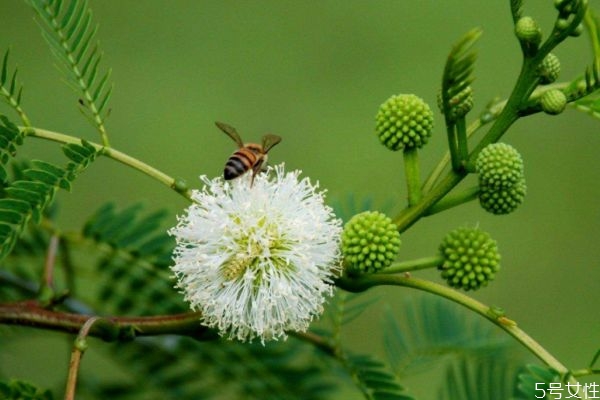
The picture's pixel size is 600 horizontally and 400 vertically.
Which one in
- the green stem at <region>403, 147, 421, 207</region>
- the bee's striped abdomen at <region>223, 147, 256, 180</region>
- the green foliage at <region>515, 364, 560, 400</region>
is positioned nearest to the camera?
the green foliage at <region>515, 364, 560, 400</region>

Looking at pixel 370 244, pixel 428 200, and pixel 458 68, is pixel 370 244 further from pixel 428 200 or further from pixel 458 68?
pixel 458 68

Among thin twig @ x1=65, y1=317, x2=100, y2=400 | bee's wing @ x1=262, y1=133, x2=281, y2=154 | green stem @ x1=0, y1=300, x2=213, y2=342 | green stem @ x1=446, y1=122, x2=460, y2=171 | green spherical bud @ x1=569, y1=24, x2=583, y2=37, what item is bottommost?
thin twig @ x1=65, y1=317, x2=100, y2=400

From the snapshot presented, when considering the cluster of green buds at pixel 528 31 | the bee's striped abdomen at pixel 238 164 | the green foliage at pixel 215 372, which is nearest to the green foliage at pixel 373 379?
the green foliage at pixel 215 372

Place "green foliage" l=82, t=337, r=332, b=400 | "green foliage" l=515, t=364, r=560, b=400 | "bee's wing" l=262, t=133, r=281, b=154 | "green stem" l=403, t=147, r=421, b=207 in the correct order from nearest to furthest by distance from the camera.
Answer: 1. "green foliage" l=515, t=364, r=560, b=400
2. "green stem" l=403, t=147, r=421, b=207
3. "bee's wing" l=262, t=133, r=281, b=154
4. "green foliage" l=82, t=337, r=332, b=400

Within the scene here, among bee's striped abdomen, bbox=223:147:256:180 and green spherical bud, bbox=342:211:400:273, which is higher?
bee's striped abdomen, bbox=223:147:256:180

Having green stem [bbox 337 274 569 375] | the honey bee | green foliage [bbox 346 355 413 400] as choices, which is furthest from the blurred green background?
green stem [bbox 337 274 569 375]

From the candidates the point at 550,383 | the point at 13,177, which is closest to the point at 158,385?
the point at 13,177

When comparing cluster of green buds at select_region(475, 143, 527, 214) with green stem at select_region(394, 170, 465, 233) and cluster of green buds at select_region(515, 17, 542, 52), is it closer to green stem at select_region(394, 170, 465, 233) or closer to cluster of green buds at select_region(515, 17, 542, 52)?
green stem at select_region(394, 170, 465, 233)

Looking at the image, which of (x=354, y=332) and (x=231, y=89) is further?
(x=231, y=89)

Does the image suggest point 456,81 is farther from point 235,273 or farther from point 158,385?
point 158,385
